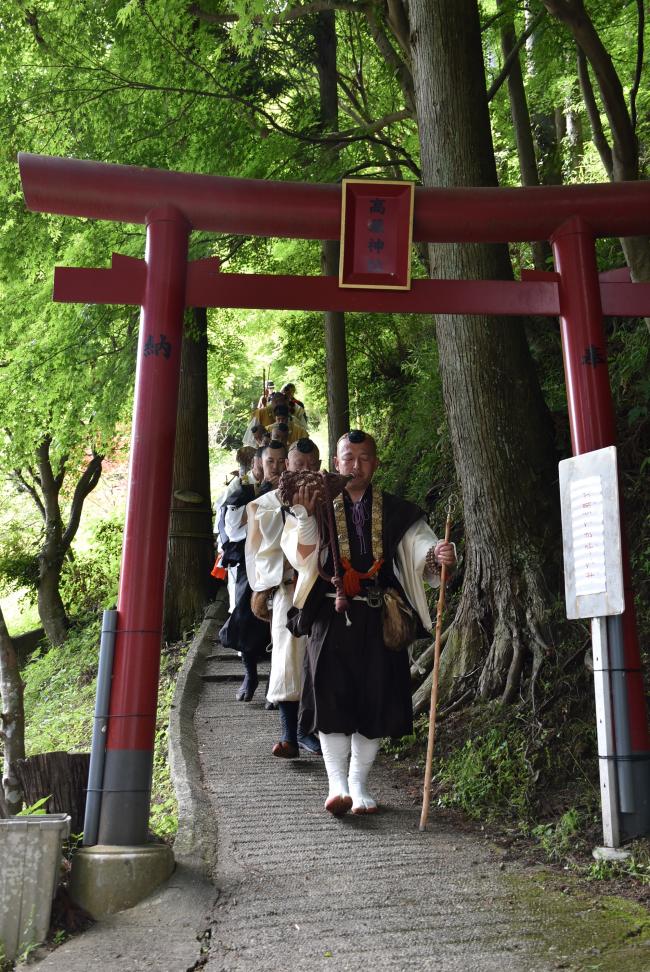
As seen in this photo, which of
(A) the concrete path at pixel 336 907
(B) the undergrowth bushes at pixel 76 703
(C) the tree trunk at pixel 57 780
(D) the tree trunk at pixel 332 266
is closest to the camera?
(A) the concrete path at pixel 336 907

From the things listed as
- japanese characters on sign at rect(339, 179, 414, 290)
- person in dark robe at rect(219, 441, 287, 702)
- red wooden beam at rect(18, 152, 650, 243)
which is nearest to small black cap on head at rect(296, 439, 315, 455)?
person in dark robe at rect(219, 441, 287, 702)

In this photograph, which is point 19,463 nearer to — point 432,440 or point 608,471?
point 432,440

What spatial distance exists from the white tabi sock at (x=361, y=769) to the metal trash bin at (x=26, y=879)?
77.6 inches

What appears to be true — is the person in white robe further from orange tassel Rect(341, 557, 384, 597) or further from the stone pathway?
orange tassel Rect(341, 557, 384, 597)

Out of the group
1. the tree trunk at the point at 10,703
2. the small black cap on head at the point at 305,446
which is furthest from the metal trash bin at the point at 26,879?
the small black cap on head at the point at 305,446

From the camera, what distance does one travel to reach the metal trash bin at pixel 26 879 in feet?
11.9

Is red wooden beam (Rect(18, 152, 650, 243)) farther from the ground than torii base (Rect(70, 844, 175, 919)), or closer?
farther from the ground

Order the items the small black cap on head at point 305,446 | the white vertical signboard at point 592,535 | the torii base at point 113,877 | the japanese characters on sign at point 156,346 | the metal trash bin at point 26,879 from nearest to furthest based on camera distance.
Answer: the metal trash bin at point 26,879 → the torii base at point 113,877 → the white vertical signboard at point 592,535 → the japanese characters on sign at point 156,346 → the small black cap on head at point 305,446

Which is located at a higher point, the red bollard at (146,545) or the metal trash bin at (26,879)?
the red bollard at (146,545)

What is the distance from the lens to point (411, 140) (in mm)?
10406

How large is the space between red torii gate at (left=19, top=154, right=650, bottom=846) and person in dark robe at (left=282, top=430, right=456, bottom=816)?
0.98 metres

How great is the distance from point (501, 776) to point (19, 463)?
10.4m

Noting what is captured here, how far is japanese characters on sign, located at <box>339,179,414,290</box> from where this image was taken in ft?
17.1

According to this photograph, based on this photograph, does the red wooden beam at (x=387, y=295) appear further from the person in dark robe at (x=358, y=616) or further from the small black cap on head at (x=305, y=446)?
the small black cap on head at (x=305, y=446)
